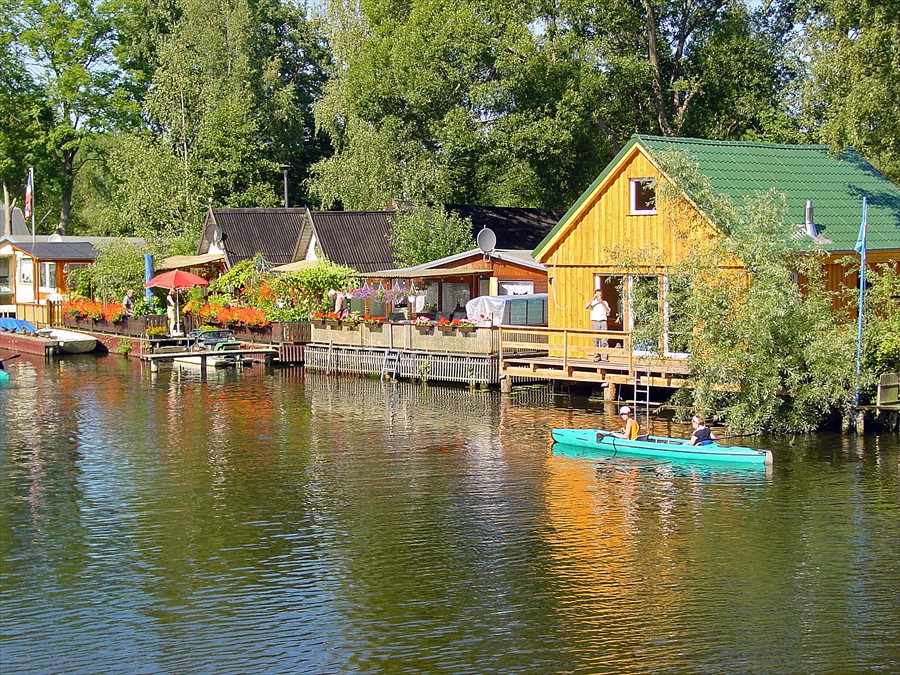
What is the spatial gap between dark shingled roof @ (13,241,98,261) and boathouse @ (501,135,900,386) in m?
35.9

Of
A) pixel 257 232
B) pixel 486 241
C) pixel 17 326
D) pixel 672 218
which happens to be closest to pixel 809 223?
pixel 672 218

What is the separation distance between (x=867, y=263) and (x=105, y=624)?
2718 centimetres

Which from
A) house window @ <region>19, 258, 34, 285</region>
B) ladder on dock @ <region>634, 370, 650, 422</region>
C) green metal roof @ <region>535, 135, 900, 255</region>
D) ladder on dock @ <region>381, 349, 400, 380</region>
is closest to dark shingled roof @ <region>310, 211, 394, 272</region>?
ladder on dock @ <region>381, 349, 400, 380</region>

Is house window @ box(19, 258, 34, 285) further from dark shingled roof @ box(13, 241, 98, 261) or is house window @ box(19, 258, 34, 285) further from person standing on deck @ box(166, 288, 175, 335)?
person standing on deck @ box(166, 288, 175, 335)

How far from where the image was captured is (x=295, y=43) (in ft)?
287

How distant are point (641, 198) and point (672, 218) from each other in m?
2.82

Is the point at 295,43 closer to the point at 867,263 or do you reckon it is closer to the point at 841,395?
the point at 867,263

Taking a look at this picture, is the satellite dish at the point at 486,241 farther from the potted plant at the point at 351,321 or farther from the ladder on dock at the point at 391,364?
the potted plant at the point at 351,321

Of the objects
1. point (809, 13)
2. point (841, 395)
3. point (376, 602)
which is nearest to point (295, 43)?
point (809, 13)

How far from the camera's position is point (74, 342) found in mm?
54438

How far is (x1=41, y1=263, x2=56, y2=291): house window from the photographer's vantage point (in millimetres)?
66875

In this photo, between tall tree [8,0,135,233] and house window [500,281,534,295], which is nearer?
house window [500,281,534,295]

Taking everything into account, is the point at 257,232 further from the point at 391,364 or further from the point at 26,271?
the point at 391,364

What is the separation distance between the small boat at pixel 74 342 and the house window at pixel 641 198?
29480 millimetres
